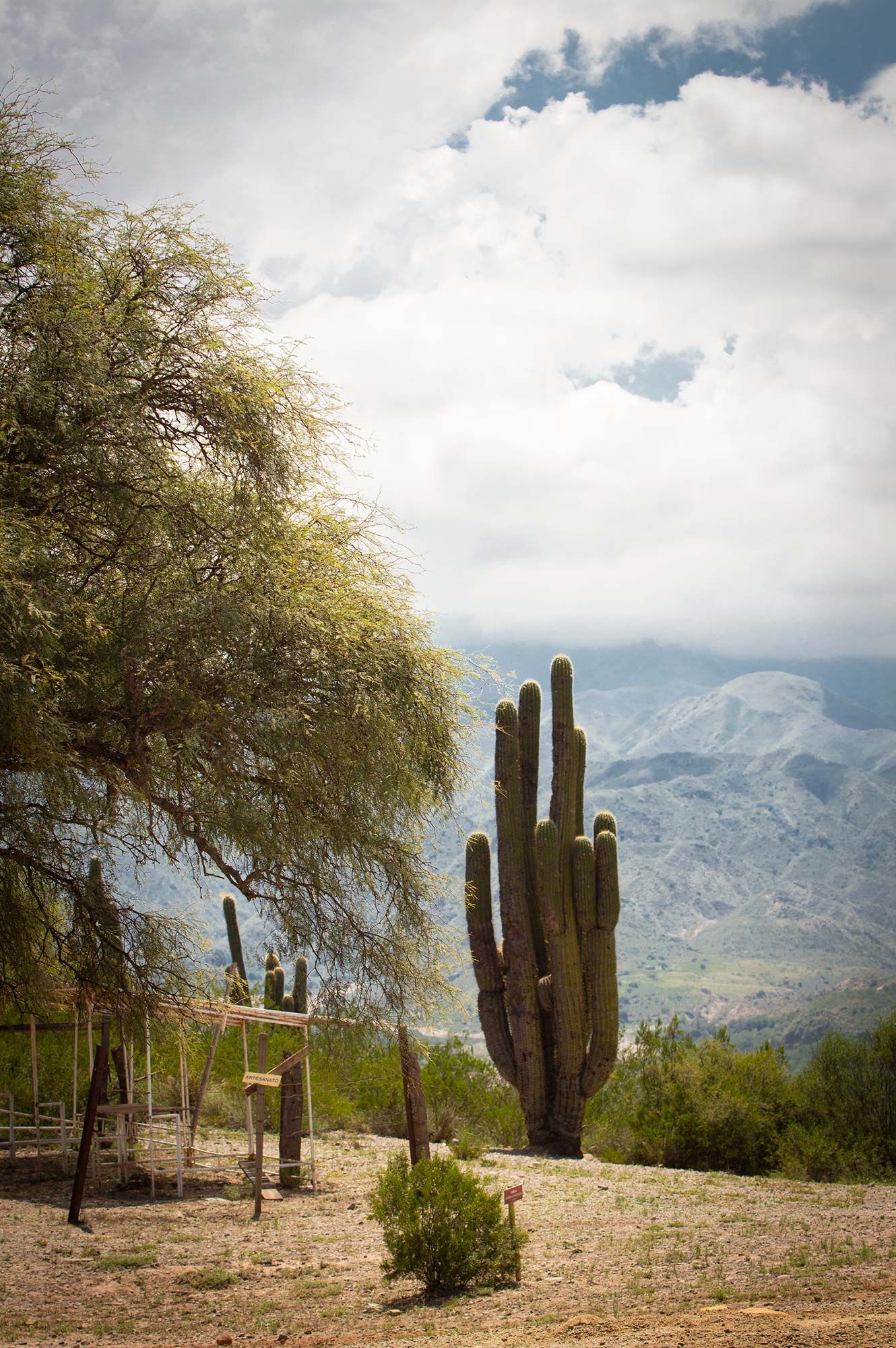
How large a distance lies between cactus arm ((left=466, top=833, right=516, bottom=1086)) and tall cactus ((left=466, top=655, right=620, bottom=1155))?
2 centimetres

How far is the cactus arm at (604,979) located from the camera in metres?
18.0

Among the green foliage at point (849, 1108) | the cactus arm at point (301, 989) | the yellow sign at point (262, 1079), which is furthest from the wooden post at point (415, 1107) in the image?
the green foliage at point (849, 1108)

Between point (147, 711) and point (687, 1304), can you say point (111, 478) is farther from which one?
point (687, 1304)

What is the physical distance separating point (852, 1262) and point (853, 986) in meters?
167

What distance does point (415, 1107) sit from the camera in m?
10.7

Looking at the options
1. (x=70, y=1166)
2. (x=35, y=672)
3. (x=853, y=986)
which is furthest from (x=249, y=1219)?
(x=853, y=986)

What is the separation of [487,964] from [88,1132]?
10.1m

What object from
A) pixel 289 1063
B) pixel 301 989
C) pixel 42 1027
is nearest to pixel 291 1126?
pixel 289 1063

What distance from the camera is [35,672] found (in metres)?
6.48

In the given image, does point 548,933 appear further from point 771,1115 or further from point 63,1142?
point 63,1142

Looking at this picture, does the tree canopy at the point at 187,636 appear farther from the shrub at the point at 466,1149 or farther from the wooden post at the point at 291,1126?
the shrub at the point at 466,1149

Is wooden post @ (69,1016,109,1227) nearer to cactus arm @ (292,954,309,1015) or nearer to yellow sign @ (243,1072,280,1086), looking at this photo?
yellow sign @ (243,1072,280,1086)

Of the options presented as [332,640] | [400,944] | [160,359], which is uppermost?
[160,359]

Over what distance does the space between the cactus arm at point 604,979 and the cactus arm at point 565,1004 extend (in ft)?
0.72
